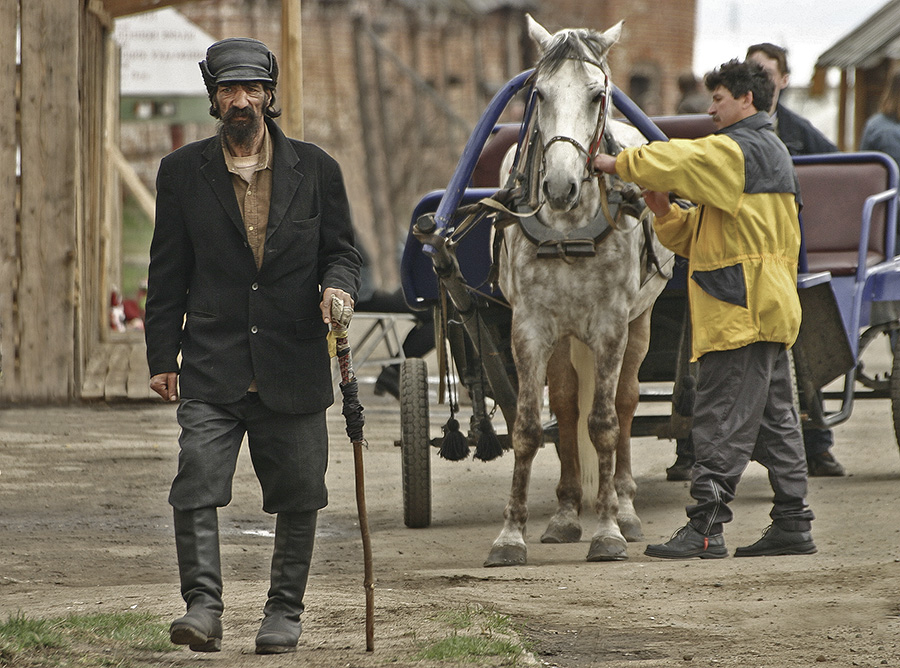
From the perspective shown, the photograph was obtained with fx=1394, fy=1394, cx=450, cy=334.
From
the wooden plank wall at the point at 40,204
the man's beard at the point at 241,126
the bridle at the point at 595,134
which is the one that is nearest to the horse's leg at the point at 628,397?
the bridle at the point at 595,134

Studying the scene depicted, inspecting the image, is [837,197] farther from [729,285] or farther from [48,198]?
[48,198]

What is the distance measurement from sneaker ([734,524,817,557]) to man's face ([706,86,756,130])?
173 cm

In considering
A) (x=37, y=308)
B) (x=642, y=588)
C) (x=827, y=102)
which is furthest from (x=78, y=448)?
(x=827, y=102)

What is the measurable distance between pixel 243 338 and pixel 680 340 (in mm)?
3362

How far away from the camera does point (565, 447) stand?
6.50 metres

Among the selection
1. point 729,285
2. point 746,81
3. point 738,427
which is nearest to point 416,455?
point 738,427

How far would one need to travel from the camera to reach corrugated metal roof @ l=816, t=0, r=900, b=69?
21906mm

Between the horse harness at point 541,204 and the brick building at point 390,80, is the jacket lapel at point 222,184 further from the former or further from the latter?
the brick building at point 390,80

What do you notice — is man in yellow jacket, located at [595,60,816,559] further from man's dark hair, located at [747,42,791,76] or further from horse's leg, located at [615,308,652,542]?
man's dark hair, located at [747,42,791,76]

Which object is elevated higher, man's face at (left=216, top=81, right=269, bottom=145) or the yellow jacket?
man's face at (left=216, top=81, right=269, bottom=145)

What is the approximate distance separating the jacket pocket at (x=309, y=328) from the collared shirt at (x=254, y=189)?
0.22m

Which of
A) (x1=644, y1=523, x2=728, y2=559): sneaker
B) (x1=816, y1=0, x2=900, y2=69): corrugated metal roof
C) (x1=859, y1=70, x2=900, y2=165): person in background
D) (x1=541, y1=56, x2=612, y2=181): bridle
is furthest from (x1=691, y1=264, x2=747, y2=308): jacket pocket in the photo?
(x1=816, y1=0, x2=900, y2=69): corrugated metal roof

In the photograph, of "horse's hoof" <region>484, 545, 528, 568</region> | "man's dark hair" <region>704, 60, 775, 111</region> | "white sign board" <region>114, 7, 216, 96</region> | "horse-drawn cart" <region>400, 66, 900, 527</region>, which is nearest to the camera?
"man's dark hair" <region>704, 60, 775, 111</region>

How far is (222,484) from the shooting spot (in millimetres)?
4207
